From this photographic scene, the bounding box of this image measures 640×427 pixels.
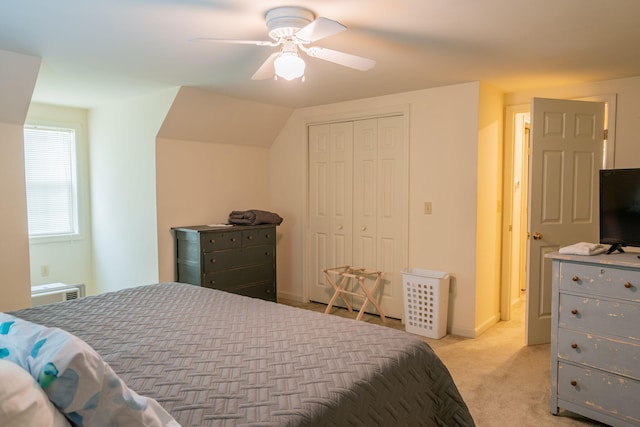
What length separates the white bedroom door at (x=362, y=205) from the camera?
4.14 meters

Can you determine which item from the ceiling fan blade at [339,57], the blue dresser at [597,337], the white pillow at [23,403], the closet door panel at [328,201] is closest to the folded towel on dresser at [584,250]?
the blue dresser at [597,337]

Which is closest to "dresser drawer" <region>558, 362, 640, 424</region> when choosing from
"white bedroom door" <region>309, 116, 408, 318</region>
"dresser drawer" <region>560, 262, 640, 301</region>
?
"dresser drawer" <region>560, 262, 640, 301</region>

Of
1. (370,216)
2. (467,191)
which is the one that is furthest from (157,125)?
(467,191)

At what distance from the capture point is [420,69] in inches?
126

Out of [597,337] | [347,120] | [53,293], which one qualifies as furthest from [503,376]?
[53,293]

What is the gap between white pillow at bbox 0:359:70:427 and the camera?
86cm

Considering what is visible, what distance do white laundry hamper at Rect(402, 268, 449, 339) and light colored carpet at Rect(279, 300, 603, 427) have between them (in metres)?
0.14

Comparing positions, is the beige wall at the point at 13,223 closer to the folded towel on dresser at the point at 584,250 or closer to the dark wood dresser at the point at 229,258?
the dark wood dresser at the point at 229,258

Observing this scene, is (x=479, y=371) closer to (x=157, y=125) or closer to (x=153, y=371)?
(x=153, y=371)

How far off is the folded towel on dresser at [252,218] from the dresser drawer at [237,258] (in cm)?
27

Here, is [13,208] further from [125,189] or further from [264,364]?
[264,364]

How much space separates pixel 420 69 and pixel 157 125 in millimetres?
2461

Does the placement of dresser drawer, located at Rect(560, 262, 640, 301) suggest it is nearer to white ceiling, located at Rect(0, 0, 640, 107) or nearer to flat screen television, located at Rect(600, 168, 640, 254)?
flat screen television, located at Rect(600, 168, 640, 254)

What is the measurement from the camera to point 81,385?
995 mm
